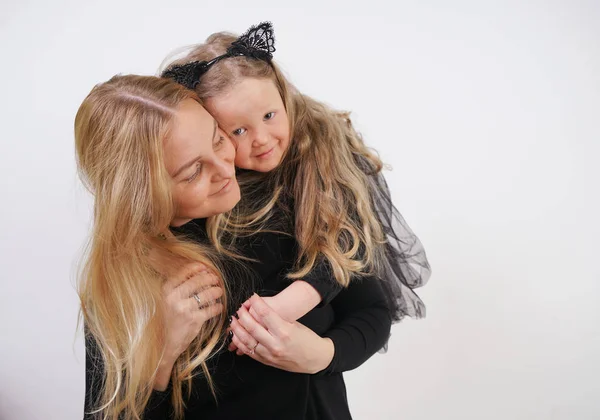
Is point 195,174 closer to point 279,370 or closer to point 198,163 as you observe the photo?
point 198,163

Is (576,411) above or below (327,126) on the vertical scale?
below

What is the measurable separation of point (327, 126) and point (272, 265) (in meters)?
0.45

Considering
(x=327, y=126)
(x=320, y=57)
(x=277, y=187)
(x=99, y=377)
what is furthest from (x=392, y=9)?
(x=99, y=377)

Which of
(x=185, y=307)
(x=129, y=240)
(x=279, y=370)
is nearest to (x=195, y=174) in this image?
(x=129, y=240)

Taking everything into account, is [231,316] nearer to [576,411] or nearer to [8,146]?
[8,146]

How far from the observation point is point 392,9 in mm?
2629

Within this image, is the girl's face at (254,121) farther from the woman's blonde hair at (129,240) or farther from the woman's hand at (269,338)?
the woman's hand at (269,338)

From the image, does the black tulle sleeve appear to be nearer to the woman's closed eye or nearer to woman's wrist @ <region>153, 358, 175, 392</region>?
the woman's closed eye

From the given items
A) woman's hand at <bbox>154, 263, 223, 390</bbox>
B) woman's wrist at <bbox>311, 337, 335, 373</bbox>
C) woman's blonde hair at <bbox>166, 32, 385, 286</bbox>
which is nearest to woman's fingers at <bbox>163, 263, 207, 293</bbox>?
woman's hand at <bbox>154, 263, 223, 390</bbox>

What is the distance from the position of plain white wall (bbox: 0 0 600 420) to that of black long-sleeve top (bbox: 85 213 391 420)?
32.1 inches

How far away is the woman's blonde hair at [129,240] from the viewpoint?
1515mm

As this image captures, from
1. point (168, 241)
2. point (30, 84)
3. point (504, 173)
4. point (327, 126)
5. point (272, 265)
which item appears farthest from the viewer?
point (504, 173)

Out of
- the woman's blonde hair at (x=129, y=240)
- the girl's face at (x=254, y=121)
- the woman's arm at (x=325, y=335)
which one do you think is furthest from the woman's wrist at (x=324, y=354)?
the girl's face at (x=254, y=121)

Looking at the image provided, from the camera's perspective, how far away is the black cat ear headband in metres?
1.68
